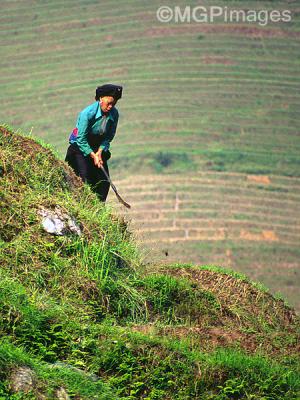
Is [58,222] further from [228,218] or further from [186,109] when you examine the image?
[186,109]

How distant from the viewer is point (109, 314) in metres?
7.42

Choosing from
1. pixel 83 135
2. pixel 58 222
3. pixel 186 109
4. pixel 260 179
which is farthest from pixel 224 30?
pixel 58 222

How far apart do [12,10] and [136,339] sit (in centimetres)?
3603

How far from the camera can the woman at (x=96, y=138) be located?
8.79 meters

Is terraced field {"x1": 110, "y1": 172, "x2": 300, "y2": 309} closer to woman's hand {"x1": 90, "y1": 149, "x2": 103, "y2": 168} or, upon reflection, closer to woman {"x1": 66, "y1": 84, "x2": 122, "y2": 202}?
woman {"x1": 66, "y1": 84, "x2": 122, "y2": 202}

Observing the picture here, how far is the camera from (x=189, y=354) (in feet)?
22.6

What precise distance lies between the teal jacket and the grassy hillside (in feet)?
1.15

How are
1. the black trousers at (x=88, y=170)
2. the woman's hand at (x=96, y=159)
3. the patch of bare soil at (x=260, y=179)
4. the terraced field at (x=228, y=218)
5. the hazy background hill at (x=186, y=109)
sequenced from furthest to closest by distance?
the patch of bare soil at (x=260, y=179) → the hazy background hill at (x=186, y=109) → the terraced field at (x=228, y=218) → the black trousers at (x=88, y=170) → the woman's hand at (x=96, y=159)

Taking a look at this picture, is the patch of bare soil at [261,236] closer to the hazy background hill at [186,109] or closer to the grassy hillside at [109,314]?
the hazy background hill at [186,109]

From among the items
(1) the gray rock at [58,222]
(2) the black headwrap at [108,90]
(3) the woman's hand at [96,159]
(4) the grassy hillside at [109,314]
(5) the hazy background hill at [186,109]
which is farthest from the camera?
(5) the hazy background hill at [186,109]

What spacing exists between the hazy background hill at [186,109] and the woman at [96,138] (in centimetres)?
2301

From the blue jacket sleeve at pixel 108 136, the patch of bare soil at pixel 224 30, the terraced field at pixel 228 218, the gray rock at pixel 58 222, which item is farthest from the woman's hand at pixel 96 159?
the patch of bare soil at pixel 224 30

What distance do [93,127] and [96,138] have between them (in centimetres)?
11

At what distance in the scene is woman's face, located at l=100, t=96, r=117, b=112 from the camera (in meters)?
8.76
